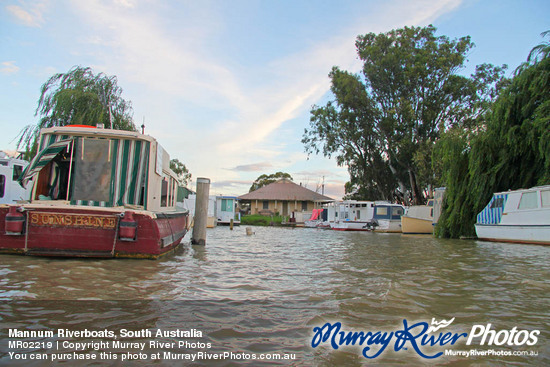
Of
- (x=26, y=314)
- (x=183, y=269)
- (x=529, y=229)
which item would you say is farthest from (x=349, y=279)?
(x=529, y=229)

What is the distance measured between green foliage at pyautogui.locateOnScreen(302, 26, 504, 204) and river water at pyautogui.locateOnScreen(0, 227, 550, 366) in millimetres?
23559

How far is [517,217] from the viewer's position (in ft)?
48.8

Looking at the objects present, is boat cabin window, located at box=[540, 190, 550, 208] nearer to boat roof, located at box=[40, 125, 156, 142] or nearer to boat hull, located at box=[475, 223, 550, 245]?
boat hull, located at box=[475, 223, 550, 245]

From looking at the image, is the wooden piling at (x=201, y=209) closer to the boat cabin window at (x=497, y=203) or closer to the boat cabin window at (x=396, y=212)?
the boat cabin window at (x=497, y=203)

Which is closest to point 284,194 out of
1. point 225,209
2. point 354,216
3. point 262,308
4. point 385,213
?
point 225,209

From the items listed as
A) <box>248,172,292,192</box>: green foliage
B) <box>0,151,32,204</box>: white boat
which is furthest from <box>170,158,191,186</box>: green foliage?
<box>0,151,32,204</box>: white boat

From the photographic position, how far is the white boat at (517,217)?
13.8 meters

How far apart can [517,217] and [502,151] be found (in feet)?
10.6

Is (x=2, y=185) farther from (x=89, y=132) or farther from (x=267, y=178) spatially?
(x=267, y=178)

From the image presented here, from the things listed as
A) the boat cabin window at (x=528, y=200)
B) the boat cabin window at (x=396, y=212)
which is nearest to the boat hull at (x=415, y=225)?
the boat cabin window at (x=396, y=212)

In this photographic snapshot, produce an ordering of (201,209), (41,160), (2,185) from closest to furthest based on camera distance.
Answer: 1. (41,160)
2. (201,209)
3. (2,185)

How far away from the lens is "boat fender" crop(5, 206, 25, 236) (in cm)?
684

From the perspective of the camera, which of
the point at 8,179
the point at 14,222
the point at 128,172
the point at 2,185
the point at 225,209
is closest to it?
the point at 14,222

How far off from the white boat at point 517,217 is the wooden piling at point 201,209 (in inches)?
490
